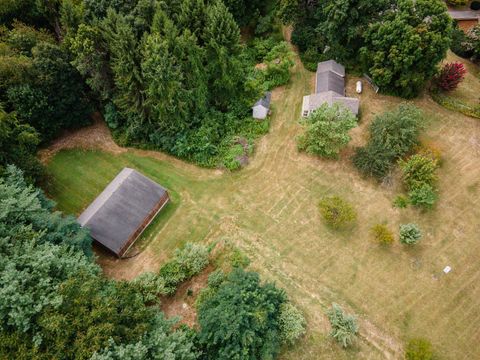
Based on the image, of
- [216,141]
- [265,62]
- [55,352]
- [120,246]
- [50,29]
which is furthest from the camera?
[265,62]

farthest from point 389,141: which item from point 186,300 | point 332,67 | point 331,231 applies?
point 186,300

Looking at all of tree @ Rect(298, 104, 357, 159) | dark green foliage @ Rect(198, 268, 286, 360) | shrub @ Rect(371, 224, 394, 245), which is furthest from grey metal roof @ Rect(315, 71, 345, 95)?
dark green foliage @ Rect(198, 268, 286, 360)

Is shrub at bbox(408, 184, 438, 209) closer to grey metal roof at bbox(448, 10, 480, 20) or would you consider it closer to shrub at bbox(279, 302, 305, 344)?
shrub at bbox(279, 302, 305, 344)

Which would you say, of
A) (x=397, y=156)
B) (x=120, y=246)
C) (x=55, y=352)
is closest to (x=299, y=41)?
(x=397, y=156)

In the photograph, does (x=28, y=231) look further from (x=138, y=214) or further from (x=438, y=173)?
(x=438, y=173)

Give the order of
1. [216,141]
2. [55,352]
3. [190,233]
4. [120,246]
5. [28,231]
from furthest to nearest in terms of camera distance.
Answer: [216,141], [190,233], [120,246], [28,231], [55,352]

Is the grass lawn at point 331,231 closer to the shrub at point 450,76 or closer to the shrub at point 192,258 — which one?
the shrub at point 192,258

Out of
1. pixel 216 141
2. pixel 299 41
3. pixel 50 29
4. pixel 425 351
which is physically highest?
pixel 50 29

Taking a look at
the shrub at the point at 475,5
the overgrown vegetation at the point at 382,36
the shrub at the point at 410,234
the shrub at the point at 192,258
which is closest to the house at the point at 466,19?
the shrub at the point at 475,5

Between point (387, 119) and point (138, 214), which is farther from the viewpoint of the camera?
point (387, 119)
